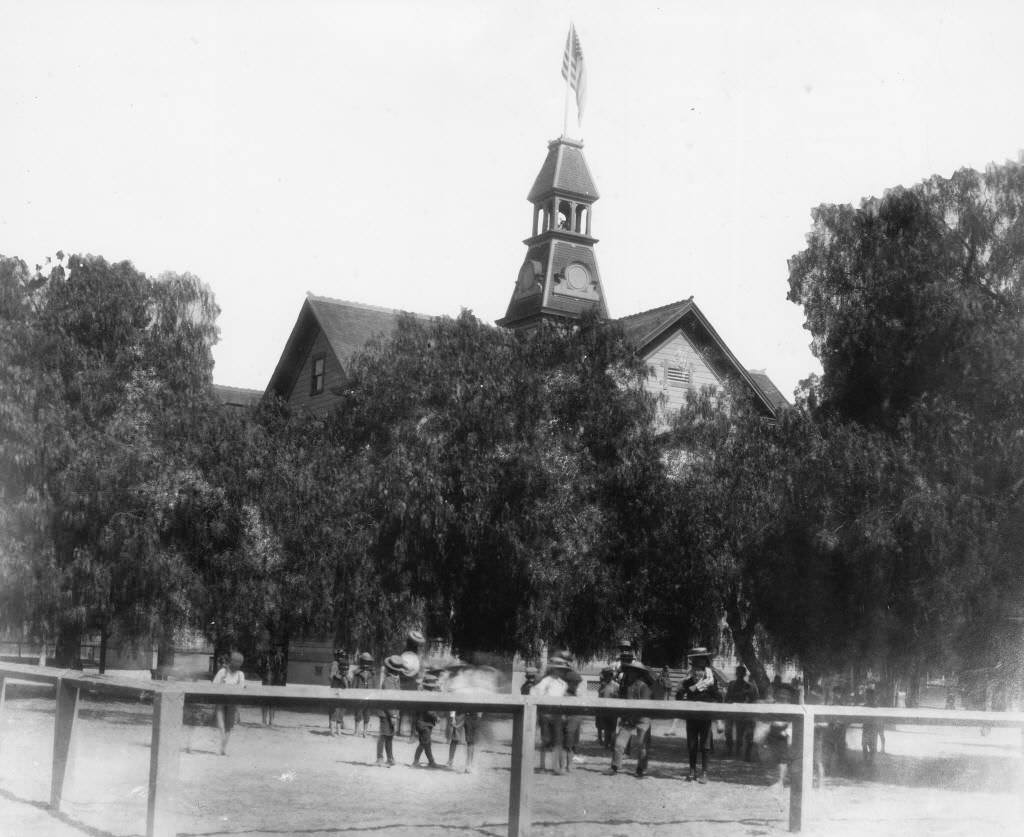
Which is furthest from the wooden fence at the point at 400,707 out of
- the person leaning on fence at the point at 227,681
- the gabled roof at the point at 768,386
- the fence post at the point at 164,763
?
the gabled roof at the point at 768,386

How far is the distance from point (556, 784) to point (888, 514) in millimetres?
6752

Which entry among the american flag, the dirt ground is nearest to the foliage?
the dirt ground

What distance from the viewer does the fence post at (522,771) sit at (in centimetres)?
840

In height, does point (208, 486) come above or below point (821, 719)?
above

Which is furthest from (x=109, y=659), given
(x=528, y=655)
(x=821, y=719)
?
(x=821, y=719)

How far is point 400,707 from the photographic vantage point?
307 inches

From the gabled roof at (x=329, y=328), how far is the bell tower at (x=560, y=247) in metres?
8.28

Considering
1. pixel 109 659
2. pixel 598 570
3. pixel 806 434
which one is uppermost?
pixel 806 434

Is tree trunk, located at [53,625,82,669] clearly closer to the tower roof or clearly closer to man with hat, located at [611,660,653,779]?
man with hat, located at [611,660,653,779]

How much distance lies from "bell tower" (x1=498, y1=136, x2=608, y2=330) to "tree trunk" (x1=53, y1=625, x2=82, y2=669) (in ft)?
80.2

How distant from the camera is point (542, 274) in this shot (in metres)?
51.6

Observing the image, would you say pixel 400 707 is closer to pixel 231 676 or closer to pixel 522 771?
pixel 522 771

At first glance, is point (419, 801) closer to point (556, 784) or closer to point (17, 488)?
point (556, 784)

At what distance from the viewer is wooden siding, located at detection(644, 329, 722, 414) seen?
4262cm
